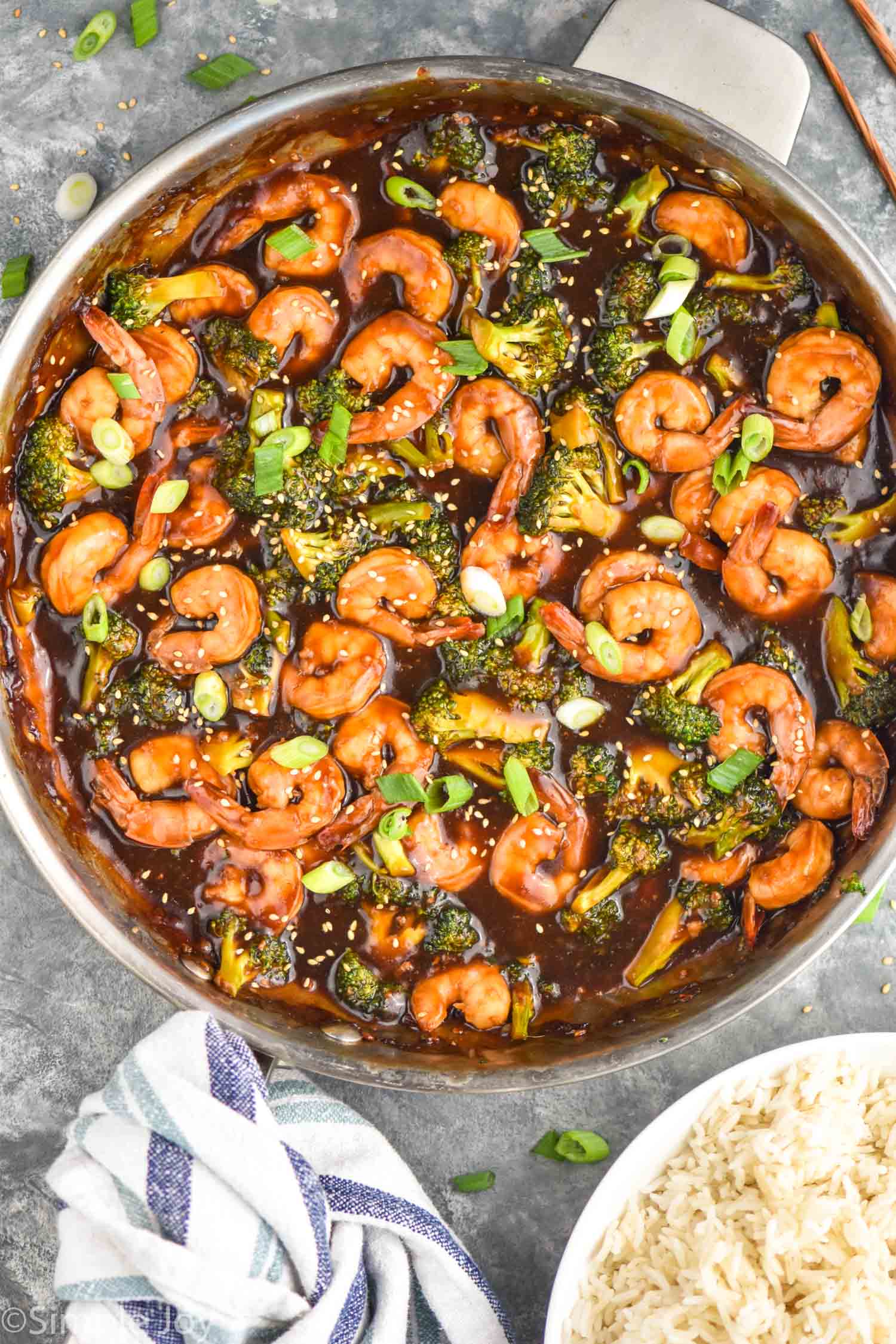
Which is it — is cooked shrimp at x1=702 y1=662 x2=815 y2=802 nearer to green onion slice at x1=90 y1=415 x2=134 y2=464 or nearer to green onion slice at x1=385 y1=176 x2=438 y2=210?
green onion slice at x1=385 y1=176 x2=438 y2=210

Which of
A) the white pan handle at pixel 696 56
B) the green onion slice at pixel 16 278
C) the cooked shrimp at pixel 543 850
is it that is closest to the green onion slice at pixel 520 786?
the cooked shrimp at pixel 543 850

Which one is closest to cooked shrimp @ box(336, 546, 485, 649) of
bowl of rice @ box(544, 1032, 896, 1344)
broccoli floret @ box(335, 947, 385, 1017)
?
broccoli floret @ box(335, 947, 385, 1017)

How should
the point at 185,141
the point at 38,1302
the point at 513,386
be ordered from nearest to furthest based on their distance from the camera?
the point at 185,141, the point at 513,386, the point at 38,1302

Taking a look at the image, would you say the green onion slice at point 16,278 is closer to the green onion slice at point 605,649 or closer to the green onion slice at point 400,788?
the green onion slice at point 400,788

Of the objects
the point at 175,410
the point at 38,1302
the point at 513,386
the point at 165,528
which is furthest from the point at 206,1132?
the point at 513,386

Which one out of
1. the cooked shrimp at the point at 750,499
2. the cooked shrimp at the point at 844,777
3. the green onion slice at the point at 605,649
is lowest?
the cooked shrimp at the point at 844,777

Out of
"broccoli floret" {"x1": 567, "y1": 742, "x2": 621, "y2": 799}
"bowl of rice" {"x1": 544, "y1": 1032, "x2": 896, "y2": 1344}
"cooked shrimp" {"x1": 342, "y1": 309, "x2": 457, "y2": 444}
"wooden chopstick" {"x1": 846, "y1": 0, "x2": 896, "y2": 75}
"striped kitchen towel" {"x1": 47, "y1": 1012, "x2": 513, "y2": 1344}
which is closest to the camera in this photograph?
"striped kitchen towel" {"x1": 47, "y1": 1012, "x2": 513, "y2": 1344}

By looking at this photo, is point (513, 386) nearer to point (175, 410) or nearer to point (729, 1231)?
point (175, 410)
